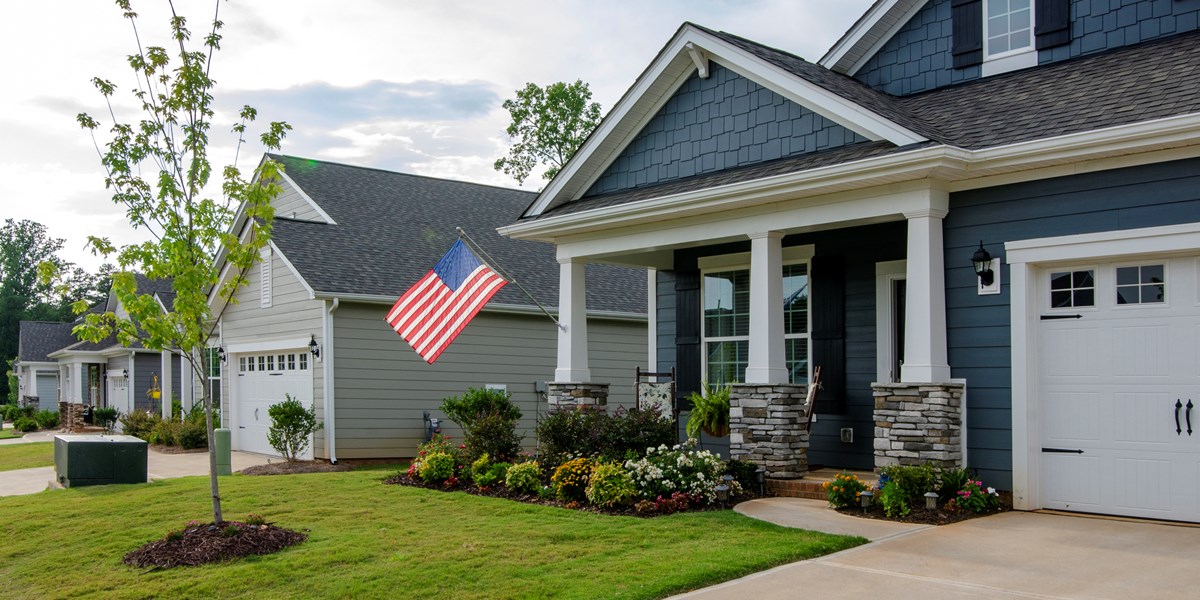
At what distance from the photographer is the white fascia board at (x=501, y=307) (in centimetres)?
1723

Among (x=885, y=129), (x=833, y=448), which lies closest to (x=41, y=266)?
(x=885, y=129)

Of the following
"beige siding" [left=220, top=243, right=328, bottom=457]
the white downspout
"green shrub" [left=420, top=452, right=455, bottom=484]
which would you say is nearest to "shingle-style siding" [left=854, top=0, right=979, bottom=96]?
"green shrub" [left=420, top=452, right=455, bottom=484]

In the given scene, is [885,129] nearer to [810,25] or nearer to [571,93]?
[810,25]

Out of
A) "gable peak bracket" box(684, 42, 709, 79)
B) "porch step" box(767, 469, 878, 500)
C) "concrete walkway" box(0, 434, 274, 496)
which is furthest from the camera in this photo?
"concrete walkway" box(0, 434, 274, 496)

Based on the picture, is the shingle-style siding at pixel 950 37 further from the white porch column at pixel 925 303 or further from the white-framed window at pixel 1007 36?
the white porch column at pixel 925 303

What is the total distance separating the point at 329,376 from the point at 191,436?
18.4 feet

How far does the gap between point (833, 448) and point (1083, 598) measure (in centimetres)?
612

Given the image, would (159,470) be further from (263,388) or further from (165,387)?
(165,387)

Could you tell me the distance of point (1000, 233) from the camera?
9.45m

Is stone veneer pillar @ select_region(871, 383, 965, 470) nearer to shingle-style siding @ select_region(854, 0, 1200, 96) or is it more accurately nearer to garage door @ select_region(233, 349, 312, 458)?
shingle-style siding @ select_region(854, 0, 1200, 96)

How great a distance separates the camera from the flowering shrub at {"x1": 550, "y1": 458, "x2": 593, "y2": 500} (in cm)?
1049

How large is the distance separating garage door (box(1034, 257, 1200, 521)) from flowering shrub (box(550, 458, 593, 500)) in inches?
180

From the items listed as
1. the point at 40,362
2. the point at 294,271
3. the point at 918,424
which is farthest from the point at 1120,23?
the point at 40,362

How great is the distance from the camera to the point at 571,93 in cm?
3566
